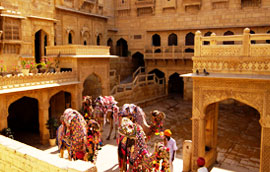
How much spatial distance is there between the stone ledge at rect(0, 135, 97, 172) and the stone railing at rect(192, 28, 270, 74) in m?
5.54

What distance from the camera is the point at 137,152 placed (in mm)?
6957

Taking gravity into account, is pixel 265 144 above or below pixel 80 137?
below

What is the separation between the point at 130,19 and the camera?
2478 cm

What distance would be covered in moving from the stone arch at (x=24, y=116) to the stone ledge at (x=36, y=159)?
916 centimetres

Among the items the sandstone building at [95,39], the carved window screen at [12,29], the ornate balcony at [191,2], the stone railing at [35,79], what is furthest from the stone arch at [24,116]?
the ornate balcony at [191,2]

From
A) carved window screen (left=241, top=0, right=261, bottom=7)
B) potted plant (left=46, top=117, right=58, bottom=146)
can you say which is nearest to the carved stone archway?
potted plant (left=46, top=117, right=58, bottom=146)

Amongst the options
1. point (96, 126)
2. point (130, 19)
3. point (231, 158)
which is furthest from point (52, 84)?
point (130, 19)

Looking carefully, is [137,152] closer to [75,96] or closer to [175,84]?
[75,96]

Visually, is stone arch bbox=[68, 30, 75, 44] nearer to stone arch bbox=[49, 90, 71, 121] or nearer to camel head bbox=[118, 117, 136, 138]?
stone arch bbox=[49, 90, 71, 121]

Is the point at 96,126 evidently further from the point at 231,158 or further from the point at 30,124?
the point at 30,124

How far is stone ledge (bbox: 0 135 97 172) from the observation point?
14.8 ft

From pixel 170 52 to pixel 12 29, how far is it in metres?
13.5

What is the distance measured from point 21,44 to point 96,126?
9661 millimetres

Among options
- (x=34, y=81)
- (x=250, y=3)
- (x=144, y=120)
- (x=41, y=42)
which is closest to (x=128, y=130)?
(x=144, y=120)
